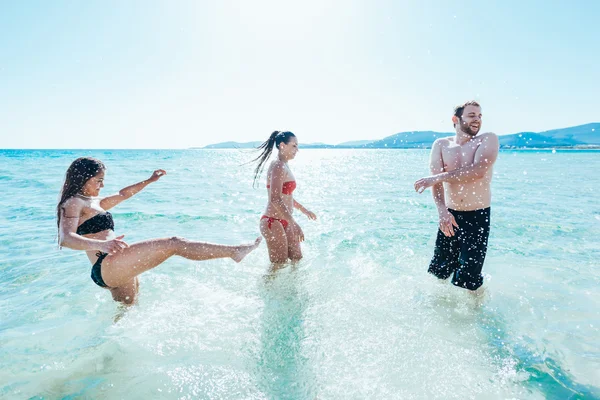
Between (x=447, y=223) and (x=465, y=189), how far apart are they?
451 mm

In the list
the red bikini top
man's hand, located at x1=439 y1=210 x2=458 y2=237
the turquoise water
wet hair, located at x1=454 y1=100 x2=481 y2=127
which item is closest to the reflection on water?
the turquoise water

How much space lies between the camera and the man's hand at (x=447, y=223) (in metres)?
4.13

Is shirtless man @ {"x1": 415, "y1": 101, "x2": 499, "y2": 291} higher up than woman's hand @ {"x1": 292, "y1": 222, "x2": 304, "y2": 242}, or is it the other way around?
shirtless man @ {"x1": 415, "y1": 101, "x2": 499, "y2": 291}

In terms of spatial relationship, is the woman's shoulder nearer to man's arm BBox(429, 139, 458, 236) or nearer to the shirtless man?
the shirtless man

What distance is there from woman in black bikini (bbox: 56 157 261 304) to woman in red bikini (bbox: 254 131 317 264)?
1.26 m

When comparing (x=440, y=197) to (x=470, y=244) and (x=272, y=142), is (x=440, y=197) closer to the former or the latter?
(x=470, y=244)

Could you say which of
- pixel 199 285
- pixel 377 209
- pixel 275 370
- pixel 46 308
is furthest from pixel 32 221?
pixel 377 209

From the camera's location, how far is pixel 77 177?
365 cm

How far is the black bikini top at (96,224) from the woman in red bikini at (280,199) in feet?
6.92

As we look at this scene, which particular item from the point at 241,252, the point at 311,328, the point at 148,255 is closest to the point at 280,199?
the point at 241,252

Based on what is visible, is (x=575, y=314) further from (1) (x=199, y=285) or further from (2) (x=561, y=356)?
(1) (x=199, y=285)

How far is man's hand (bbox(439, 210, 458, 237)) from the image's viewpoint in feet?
13.6

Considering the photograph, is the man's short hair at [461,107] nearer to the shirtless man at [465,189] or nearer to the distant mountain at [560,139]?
the shirtless man at [465,189]

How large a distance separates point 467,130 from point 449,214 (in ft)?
3.30
